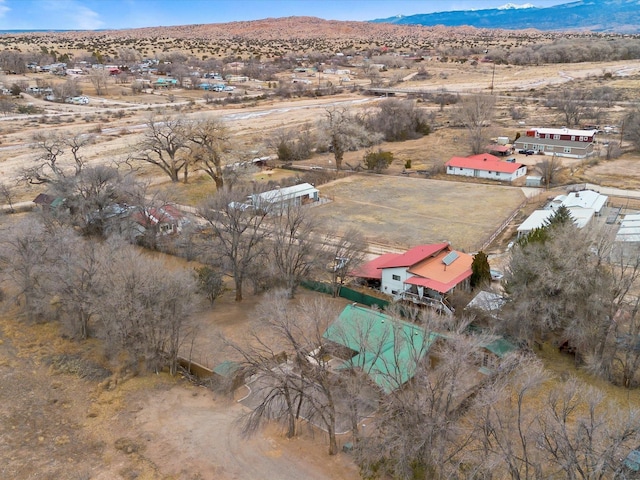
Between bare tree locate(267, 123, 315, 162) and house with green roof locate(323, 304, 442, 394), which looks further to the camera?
bare tree locate(267, 123, 315, 162)

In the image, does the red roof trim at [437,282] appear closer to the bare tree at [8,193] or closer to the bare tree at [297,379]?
the bare tree at [297,379]

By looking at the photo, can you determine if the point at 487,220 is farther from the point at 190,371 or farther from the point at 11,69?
the point at 11,69

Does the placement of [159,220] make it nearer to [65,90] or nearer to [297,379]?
[297,379]

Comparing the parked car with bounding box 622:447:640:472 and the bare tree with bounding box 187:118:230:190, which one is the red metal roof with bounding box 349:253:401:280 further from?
the bare tree with bounding box 187:118:230:190

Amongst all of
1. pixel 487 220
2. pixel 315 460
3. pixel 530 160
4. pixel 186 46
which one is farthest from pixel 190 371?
pixel 186 46

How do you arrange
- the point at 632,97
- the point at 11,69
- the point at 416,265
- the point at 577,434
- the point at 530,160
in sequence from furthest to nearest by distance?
the point at 11,69 < the point at 632,97 < the point at 530,160 < the point at 416,265 < the point at 577,434

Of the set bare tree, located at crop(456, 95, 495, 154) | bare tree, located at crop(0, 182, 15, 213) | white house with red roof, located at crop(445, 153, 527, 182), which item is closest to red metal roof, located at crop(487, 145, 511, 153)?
bare tree, located at crop(456, 95, 495, 154)

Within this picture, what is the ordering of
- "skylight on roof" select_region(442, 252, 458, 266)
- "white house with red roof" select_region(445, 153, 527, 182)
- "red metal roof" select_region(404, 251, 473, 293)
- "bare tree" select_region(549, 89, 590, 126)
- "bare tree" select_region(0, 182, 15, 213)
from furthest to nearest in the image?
"bare tree" select_region(549, 89, 590, 126), "white house with red roof" select_region(445, 153, 527, 182), "bare tree" select_region(0, 182, 15, 213), "skylight on roof" select_region(442, 252, 458, 266), "red metal roof" select_region(404, 251, 473, 293)
